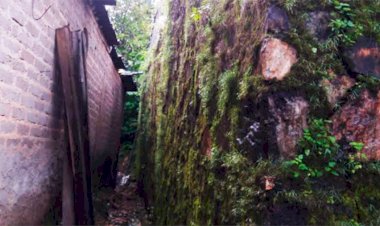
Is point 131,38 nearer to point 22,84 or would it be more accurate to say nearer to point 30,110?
point 30,110

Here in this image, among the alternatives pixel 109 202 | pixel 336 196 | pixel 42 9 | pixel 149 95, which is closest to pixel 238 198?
pixel 336 196

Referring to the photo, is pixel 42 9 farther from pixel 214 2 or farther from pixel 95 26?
pixel 95 26

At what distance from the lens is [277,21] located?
3000mm

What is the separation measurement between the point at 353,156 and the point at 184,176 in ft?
7.89

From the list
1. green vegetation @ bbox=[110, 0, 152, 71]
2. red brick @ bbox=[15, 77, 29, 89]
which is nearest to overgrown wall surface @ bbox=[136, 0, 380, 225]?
red brick @ bbox=[15, 77, 29, 89]

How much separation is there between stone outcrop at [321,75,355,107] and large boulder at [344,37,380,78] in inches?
4.6

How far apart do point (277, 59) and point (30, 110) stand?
7.78 ft

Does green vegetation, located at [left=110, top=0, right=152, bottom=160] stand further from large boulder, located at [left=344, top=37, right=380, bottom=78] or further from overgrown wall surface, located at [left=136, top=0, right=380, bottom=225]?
large boulder, located at [left=344, top=37, right=380, bottom=78]

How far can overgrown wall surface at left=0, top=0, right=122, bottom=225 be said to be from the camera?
281cm

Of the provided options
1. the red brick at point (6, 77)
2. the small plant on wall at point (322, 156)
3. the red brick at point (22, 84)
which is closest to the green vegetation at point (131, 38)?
the red brick at point (22, 84)

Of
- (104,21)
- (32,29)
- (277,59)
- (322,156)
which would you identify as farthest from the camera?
(104,21)

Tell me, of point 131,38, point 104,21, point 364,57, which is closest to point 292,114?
point 364,57

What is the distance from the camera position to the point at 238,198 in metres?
2.95

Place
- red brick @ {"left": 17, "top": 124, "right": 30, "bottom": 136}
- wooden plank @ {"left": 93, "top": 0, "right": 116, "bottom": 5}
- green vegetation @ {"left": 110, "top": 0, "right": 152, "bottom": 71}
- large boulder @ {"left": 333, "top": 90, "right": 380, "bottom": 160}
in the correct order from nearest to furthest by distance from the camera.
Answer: large boulder @ {"left": 333, "top": 90, "right": 380, "bottom": 160}, red brick @ {"left": 17, "top": 124, "right": 30, "bottom": 136}, wooden plank @ {"left": 93, "top": 0, "right": 116, "bottom": 5}, green vegetation @ {"left": 110, "top": 0, "right": 152, "bottom": 71}
